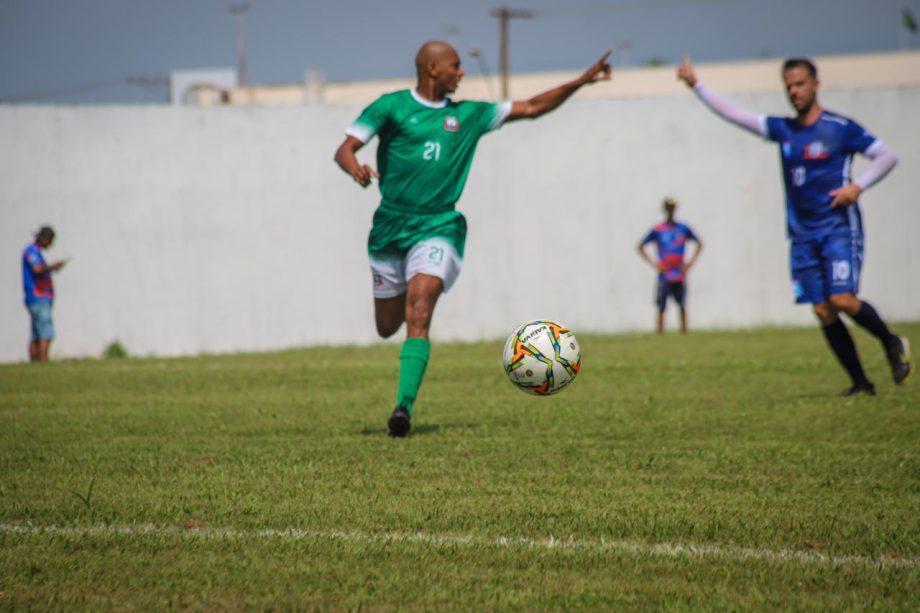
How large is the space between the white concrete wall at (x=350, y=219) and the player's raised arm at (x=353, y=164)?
15712 millimetres

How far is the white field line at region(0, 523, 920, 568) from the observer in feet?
14.8

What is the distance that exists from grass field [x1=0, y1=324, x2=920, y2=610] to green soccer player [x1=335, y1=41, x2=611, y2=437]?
91 centimetres

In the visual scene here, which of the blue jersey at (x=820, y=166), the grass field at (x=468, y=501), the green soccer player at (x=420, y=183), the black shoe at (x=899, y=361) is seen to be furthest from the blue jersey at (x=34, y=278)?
the black shoe at (x=899, y=361)

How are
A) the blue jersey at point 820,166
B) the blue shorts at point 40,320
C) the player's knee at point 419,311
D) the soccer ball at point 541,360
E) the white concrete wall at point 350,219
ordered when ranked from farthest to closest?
the white concrete wall at point 350,219 < the blue shorts at point 40,320 < the blue jersey at point 820,166 < the player's knee at point 419,311 < the soccer ball at point 541,360

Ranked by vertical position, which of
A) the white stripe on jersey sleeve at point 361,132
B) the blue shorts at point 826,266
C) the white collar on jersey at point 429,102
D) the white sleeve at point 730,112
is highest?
the white sleeve at point 730,112

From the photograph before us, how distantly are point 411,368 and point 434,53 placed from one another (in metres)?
1.99

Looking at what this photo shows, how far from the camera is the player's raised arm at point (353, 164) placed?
7.80 metres

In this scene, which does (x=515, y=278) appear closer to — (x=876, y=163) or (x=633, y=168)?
(x=633, y=168)

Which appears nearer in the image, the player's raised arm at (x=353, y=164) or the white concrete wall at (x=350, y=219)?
the player's raised arm at (x=353, y=164)

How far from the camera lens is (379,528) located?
5.09m

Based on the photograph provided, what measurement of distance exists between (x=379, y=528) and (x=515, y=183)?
65.3ft

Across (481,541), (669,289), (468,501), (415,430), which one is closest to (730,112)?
(415,430)

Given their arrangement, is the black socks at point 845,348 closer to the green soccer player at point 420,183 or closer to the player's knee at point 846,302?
the player's knee at point 846,302

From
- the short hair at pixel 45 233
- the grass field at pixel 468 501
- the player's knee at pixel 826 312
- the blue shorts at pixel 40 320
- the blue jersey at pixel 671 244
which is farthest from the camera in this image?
the blue jersey at pixel 671 244
